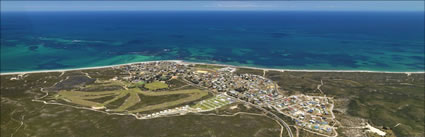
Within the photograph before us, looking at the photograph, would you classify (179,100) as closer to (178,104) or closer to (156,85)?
(178,104)

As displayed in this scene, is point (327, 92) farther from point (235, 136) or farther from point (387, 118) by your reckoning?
point (235, 136)

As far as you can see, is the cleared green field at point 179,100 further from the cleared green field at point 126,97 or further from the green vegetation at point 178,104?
the green vegetation at point 178,104

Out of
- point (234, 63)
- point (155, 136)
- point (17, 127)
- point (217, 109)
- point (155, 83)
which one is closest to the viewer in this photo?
point (155, 136)

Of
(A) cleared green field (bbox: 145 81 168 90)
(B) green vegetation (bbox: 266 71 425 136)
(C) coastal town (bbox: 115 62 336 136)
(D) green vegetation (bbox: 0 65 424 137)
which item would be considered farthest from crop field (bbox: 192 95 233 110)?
(B) green vegetation (bbox: 266 71 425 136)

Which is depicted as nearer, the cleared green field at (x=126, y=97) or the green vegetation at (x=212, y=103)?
the green vegetation at (x=212, y=103)

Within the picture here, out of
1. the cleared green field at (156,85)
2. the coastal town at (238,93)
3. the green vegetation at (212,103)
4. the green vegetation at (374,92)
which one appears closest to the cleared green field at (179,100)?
the coastal town at (238,93)

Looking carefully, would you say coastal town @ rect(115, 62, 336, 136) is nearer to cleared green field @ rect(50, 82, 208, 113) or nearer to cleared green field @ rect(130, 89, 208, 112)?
cleared green field @ rect(130, 89, 208, 112)

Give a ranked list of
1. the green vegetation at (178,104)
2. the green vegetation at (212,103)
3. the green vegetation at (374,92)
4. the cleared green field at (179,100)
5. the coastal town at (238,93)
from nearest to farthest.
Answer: the green vegetation at (178,104) < the coastal town at (238,93) < the green vegetation at (374,92) < the cleared green field at (179,100) < the green vegetation at (212,103)

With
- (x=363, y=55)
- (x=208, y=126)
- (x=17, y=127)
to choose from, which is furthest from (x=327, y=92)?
(x=17, y=127)
